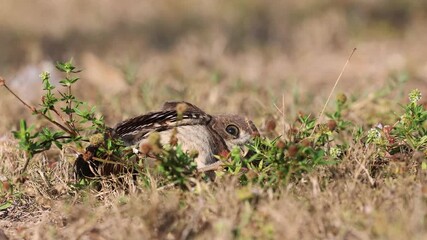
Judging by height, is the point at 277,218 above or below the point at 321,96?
below

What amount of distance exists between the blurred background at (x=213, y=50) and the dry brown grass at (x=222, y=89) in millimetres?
24

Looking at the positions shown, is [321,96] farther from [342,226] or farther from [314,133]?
[342,226]

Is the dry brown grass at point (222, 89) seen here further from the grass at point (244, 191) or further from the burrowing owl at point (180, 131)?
the burrowing owl at point (180, 131)

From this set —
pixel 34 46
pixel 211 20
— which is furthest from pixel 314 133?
pixel 211 20

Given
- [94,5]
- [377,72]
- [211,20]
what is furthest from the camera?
[94,5]

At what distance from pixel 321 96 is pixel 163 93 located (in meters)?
1.32

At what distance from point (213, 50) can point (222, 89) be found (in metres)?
1.99

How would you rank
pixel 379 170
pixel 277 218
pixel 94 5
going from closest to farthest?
pixel 277 218
pixel 379 170
pixel 94 5

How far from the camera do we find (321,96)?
264 inches

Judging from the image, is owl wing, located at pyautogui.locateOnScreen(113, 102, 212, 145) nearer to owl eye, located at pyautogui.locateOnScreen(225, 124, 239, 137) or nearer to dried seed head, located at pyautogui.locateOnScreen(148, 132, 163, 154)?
owl eye, located at pyautogui.locateOnScreen(225, 124, 239, 137)

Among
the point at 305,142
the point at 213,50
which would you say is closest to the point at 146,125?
the point at 305,142

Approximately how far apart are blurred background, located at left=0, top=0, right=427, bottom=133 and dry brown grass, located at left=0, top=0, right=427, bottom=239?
0.02 meters

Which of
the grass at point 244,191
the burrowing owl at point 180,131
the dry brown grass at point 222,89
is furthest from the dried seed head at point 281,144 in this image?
the burrowing owl at point 180,131

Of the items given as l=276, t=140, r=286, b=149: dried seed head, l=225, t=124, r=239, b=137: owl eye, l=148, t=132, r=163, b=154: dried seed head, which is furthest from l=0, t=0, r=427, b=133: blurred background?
l=148, t=132, r=163, b=154: dried seed head
